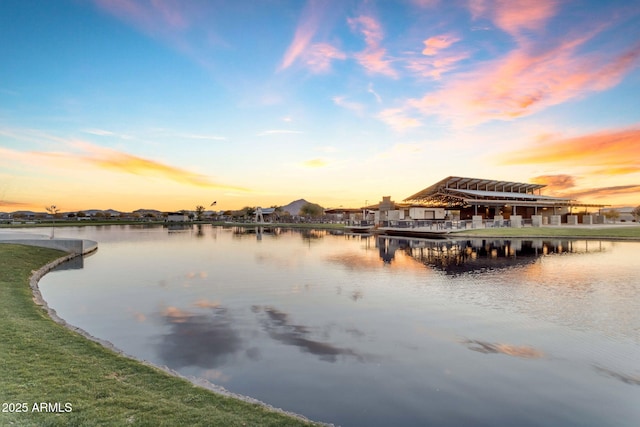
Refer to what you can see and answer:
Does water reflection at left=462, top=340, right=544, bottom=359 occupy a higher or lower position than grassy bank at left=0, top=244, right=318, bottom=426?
lower

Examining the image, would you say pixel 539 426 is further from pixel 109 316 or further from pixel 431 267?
pixel 431 267

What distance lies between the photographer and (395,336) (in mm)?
8688

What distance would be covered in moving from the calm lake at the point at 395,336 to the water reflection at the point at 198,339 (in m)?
0.04

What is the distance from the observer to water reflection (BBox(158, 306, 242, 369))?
7371mm

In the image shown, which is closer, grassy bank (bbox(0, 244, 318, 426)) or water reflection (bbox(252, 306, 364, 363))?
grassy bank (bbox(0, 244, 318, 426))

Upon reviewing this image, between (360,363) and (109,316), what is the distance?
7.62 meters

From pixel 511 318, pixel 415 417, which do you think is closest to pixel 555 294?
pixel 511 318

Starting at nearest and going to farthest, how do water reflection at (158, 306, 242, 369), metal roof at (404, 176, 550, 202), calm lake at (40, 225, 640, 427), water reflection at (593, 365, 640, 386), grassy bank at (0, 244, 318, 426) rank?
grassy bank at (0, 244, 318, 426)
calm lake at (40, 225, 640, 427)
water reflection at (593, 365, 640, 386)
water reflection at (158, 306, 242, 369)
metal roof at (404, 176, 550, 202)

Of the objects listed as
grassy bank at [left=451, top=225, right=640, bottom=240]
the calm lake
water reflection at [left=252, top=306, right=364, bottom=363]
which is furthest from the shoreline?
grassy bank at [left=451, top=225, right=640, bottom=240]

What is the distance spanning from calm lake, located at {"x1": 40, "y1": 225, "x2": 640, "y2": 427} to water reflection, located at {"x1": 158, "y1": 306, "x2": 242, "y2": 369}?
0.04 metres

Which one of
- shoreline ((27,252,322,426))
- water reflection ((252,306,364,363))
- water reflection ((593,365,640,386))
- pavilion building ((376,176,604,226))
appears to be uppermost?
pavilion building ((376,176,604,226))

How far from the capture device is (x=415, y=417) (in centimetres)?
534

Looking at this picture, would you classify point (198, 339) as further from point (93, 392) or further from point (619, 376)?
point (619, 376)

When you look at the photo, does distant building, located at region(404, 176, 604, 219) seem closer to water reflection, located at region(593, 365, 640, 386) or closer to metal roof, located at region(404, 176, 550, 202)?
metal roof, located at region(404, 176, 550, 202)
